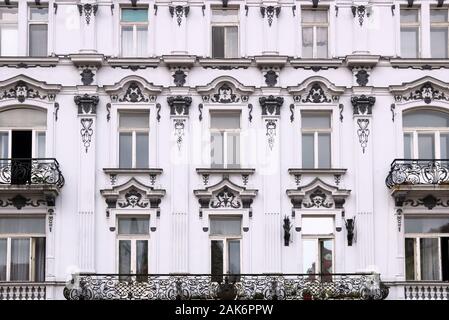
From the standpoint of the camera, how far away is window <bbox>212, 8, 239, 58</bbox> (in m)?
32.8

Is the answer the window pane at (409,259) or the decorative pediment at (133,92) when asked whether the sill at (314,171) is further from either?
the decorative pediment at (133,92)

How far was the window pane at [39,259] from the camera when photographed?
3155cm

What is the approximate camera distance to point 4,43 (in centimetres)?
3275

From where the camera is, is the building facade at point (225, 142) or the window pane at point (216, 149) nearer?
the building facade at point (225, 142)

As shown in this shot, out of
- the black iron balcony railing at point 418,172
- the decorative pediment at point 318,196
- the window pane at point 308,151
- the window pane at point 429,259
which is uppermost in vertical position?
the window pane at point 308,151

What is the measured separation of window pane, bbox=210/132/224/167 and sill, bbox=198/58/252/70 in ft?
6.70

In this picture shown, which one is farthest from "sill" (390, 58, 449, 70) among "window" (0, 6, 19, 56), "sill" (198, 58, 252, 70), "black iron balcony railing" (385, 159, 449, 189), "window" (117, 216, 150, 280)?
"window" (0, 6, 19, 56)

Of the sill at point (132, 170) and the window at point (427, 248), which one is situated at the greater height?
the sill at point (132, 170)

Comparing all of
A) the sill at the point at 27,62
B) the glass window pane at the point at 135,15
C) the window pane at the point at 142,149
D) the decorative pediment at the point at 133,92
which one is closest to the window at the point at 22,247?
the window pane at the point at 142,149

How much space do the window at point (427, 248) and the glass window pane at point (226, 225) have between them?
5062 mm

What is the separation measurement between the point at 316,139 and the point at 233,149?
2549 mm

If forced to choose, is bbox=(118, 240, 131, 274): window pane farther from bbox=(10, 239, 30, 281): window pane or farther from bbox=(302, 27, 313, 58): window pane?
bbox=(302, 27, 313, 58): window pane

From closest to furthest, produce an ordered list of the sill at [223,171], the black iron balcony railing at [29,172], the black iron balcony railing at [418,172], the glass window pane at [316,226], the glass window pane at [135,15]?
the black iron balcony railing at [29,172] → the black iron balcony railing at [418,172] → the sill at [223,171] → the glass window pane at [316,226] → the glass window pane at [135,15]

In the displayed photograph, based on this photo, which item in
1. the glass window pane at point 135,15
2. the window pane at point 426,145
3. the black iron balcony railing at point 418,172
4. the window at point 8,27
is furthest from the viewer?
the glass window pane at point 135,15
